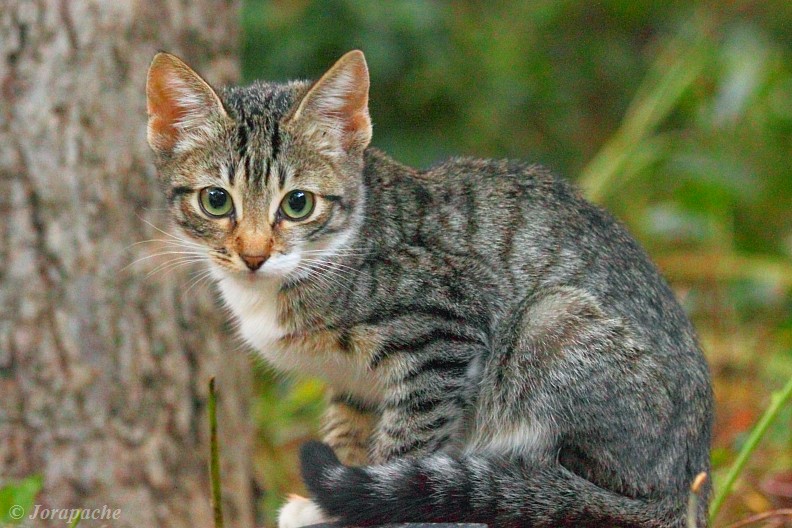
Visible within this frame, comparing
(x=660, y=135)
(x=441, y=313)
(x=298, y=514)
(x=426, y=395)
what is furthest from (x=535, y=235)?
(x=660, y=135)

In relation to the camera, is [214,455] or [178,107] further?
[178,107]

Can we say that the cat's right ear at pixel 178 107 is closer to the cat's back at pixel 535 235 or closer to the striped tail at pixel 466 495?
the cat's back at pixel 535 235

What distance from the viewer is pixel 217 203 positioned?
12.3 feet

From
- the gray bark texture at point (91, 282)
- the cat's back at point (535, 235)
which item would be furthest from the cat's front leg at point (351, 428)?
the gray bark texture at point (91, 282)

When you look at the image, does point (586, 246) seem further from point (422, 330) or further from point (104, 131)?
point (104, 131)

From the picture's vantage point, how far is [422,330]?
3.73 metres

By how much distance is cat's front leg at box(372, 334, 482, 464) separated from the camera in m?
3.68

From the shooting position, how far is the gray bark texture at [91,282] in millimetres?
4703

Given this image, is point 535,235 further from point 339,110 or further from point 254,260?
point 254,260

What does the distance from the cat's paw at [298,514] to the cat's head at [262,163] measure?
0.89 metres

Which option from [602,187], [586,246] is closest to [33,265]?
[586,246]

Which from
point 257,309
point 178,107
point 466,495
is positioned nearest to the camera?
point 466,495

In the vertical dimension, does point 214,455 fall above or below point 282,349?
below

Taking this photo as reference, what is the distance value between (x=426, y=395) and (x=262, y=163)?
3.39ft
